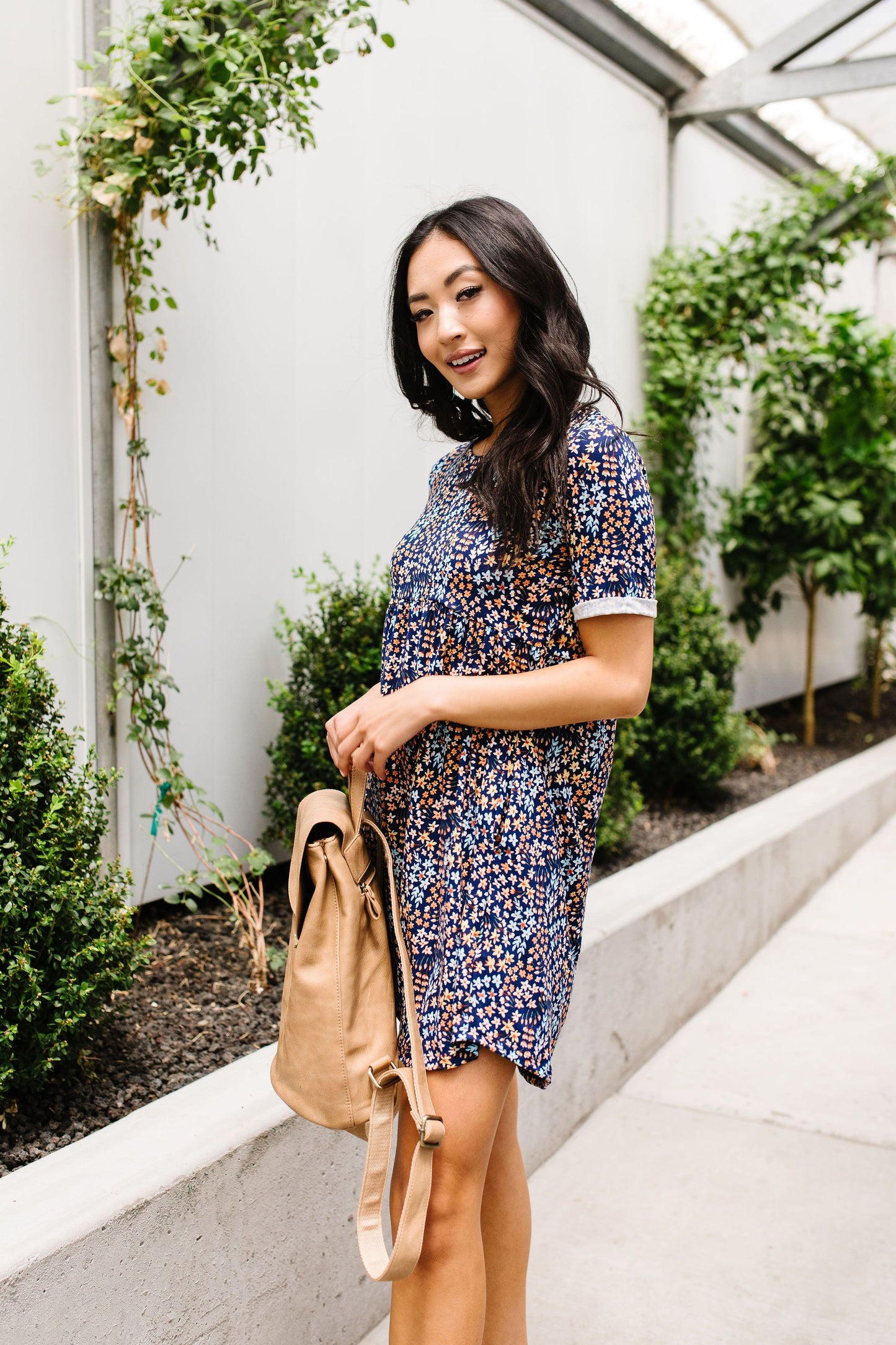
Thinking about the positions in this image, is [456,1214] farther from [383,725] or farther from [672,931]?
[672,931]

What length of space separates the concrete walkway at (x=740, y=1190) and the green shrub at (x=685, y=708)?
1032 mm

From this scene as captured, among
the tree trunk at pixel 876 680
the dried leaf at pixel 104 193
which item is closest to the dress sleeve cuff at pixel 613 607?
the dried leaf at pixel 104 193

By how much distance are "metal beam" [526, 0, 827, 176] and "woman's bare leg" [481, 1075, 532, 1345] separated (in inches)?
167

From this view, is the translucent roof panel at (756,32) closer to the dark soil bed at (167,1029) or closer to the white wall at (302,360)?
the white wall at (302,360)

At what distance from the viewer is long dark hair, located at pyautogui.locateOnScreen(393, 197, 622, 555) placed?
4.63ft

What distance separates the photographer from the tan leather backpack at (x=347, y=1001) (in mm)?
1406

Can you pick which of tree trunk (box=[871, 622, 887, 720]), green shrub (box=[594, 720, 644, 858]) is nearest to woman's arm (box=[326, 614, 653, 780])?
green shrub (box=[594, 720, 644, 858])

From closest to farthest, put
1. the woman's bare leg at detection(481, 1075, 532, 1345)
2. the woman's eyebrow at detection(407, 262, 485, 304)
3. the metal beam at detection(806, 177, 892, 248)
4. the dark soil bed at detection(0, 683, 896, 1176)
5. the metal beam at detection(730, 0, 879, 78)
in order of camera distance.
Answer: the woman's eyebrow at detection(407, 262, 485, 304), the woman's bare leg at detection(481, 1075, 532, 1345), the dark soil bed at detection(0, 683, 896, 1176), the metal beam at detection(730, 0, 879, 78), the metal beam at detection(806, 177, 892, 248)

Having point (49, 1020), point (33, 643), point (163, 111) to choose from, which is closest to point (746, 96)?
point (163, 111)

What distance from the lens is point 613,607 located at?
4.50 feet

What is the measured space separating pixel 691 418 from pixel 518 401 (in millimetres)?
4502

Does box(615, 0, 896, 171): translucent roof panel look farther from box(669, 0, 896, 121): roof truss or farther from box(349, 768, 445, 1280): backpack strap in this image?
box(349, 768, 445, 1280): backpack strap

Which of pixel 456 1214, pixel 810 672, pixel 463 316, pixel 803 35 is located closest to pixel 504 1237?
pixel 456 1214

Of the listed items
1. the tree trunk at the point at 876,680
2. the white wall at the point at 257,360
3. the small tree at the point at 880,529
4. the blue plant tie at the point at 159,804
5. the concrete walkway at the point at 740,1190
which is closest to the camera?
the concrete walkway at the point at 740,1190
